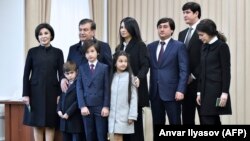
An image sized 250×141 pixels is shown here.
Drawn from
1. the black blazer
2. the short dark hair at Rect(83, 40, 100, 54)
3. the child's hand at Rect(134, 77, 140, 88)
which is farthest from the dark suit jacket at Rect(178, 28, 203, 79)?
the short dark hair at Rect(83, 40, 100, 54)

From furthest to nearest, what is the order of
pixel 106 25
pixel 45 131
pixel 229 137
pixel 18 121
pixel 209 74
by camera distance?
pixel 106 25
pixel 18 121
pixel 45 131
pixel 209 74
pixel 229 137

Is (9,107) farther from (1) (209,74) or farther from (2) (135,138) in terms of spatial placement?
(1) (209,74)

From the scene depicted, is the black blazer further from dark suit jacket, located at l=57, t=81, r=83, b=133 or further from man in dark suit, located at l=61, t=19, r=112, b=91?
dark suit jacket, located at l=57, t=81, r=83, b=133

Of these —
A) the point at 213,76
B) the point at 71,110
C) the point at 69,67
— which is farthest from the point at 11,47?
the point at 213,76

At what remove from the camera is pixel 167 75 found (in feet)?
12.4

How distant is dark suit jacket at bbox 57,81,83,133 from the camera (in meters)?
3.73

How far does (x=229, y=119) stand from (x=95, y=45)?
2355 millimetres

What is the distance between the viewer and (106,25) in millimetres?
6273

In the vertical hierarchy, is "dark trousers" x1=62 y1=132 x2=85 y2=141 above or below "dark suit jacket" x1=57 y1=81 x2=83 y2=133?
below

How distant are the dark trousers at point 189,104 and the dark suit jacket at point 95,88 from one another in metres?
0.73

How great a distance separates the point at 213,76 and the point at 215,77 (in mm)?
18

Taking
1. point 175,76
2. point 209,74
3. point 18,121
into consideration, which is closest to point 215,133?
point 209,74

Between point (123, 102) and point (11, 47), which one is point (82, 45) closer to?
point (123, 102)

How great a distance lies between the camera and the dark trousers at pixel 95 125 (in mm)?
3598
